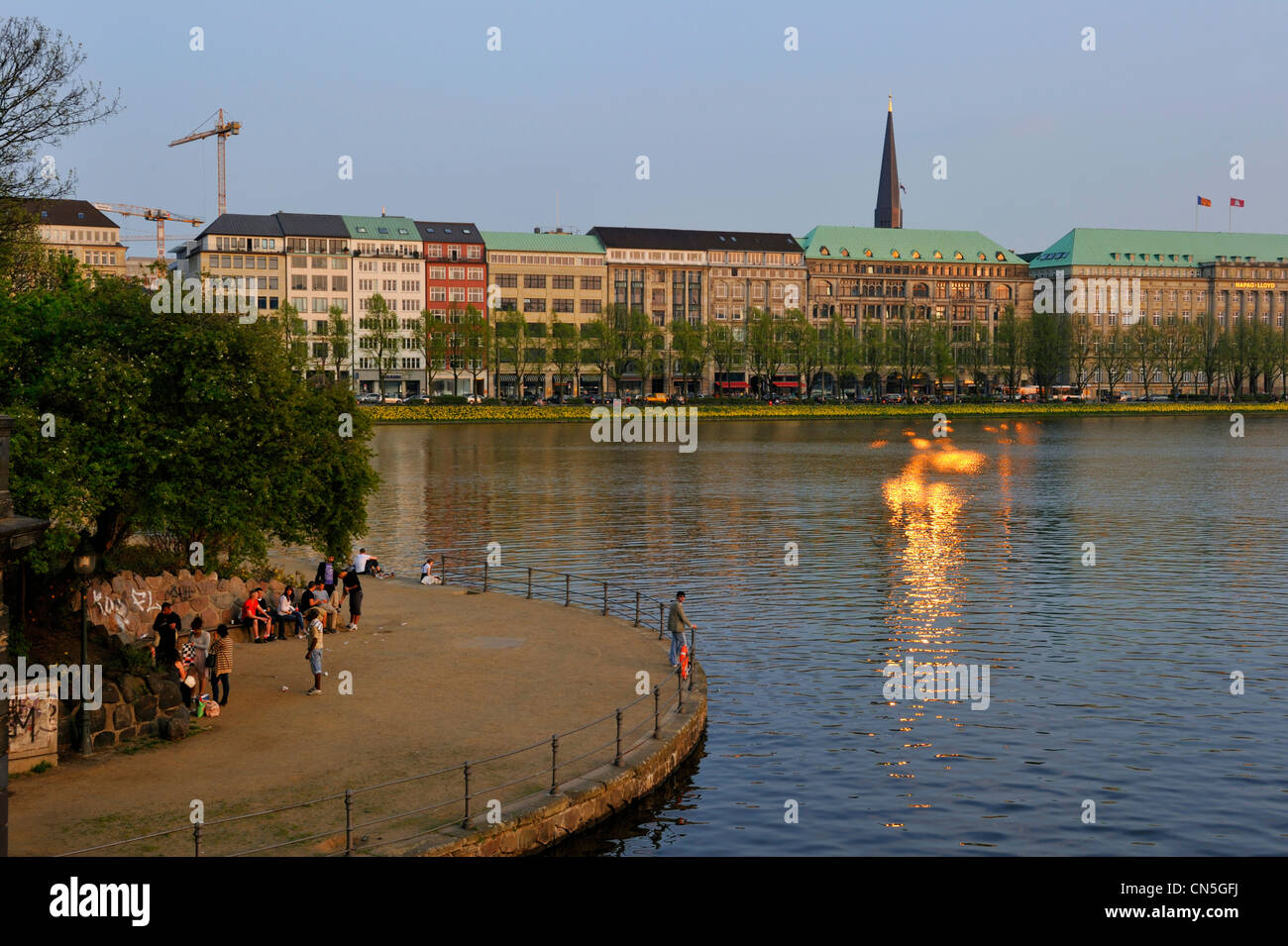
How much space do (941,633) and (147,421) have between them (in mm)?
24074

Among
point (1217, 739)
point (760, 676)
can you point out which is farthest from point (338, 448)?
point (1217, 739)

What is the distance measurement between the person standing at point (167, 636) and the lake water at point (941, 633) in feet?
36.0

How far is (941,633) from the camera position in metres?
40.2

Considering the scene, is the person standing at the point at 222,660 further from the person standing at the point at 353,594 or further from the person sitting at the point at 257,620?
the person standing at the point at 353,594

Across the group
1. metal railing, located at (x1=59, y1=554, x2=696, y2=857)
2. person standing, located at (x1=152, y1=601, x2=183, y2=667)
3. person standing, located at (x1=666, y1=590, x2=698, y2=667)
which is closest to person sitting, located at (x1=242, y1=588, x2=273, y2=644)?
person standing, located at (x1=152, y1=601, x2=183, y2=667)

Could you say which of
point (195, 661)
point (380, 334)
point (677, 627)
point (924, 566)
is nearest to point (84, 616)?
point (195, 661)

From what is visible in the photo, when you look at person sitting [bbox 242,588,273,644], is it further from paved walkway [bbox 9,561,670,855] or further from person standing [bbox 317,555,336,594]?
person standing [bbox 317,555,336,594]

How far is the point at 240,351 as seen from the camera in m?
30.6

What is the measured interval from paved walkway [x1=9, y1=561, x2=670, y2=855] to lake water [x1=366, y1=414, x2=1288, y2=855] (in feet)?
8.47

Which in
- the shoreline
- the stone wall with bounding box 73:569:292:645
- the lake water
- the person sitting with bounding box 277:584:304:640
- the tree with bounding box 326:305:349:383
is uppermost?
the tree with bounding box 326:305:349:383

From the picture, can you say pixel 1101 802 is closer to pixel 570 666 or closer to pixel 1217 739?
pixel 1217 739

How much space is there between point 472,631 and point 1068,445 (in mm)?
107003

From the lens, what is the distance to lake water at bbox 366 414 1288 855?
24047 mm

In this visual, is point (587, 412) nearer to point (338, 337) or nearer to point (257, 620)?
point (338, 337)
